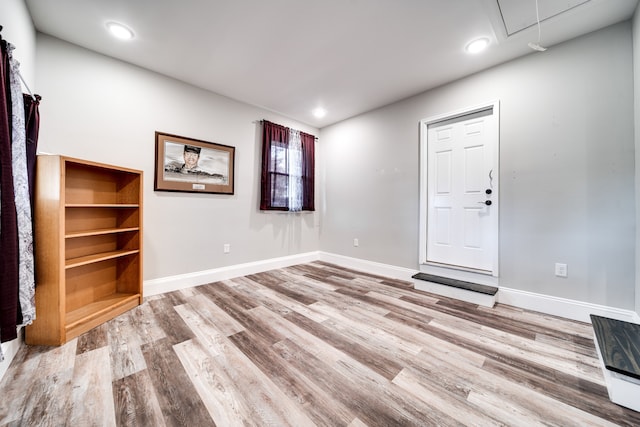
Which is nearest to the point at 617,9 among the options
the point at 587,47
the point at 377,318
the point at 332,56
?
the point at 587,47

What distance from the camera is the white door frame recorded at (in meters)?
2.60

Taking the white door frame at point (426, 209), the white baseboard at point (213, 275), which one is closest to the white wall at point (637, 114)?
the white door frame at point (426, 209)

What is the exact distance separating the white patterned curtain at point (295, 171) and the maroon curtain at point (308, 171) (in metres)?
0.11

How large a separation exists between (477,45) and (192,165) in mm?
3386

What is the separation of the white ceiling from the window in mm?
939

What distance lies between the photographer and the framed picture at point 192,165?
280 cm

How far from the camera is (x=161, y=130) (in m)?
2.81

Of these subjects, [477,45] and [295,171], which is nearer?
[477,45]

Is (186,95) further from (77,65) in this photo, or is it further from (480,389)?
(480,389)

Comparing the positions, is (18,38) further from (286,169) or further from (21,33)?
(286,169)

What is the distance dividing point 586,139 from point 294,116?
11.8 ft

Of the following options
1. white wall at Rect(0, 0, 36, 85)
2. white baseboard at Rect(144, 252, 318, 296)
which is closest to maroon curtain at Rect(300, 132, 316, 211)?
white baseboard at Rect(144, 252, 318, 296)

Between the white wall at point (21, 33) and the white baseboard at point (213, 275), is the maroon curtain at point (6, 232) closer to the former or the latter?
the white wall at point (21, 33)

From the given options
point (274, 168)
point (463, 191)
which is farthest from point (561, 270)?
point (274, 168)
